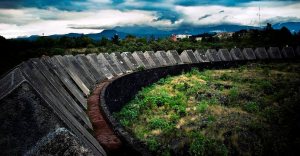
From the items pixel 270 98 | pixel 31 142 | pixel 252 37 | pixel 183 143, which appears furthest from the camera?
pixel 252 37

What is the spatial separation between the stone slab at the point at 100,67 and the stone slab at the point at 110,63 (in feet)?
1.02

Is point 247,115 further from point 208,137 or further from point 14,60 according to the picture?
point 14,60

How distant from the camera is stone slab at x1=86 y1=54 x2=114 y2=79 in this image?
12312 millimetres

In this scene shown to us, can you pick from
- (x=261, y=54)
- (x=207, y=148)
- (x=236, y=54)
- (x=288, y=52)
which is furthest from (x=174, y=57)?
(x=207, y=148)

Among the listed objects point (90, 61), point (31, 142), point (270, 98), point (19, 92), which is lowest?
point (270, 98)

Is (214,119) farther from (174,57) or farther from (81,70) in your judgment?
(174,57)

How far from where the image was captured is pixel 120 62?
50.5 ft

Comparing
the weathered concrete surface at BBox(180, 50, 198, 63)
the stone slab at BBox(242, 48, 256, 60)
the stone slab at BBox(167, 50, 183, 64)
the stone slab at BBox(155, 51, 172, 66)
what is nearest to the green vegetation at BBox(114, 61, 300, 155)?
the stone slab at BBox(155, 51, 172, 66)

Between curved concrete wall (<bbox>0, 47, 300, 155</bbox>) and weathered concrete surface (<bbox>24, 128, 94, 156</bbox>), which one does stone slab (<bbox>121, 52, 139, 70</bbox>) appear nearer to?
curved concrete wall (<bbox>0, 47, 300, 155</bbox>)

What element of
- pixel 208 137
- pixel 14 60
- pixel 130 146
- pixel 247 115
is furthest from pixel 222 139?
pixel 14 60

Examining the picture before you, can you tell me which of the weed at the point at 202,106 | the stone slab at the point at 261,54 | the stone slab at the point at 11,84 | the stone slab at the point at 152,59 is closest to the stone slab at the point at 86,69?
the weed at the point at 202,106

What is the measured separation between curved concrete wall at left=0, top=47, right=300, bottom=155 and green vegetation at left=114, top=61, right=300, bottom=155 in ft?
3.26

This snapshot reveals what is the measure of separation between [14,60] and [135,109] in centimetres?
436

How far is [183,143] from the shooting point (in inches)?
326
